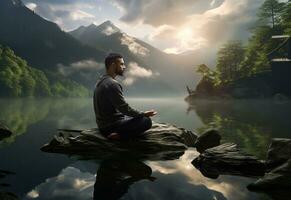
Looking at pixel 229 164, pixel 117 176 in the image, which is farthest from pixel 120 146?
pixel 229 164

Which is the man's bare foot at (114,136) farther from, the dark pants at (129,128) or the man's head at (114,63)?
the man's head at (114,63)

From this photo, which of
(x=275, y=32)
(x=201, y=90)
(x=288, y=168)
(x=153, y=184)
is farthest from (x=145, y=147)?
(x=275, y=32)

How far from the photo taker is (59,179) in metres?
6.12

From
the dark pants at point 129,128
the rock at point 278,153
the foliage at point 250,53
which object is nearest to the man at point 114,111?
the dark pants at point 129,128

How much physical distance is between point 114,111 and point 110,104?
0.25m

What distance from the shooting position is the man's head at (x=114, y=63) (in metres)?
9.27

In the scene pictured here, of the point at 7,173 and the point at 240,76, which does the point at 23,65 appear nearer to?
the point at 240,76

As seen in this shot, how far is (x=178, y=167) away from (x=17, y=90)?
8347cm

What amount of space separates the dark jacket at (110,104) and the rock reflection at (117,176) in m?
1.61

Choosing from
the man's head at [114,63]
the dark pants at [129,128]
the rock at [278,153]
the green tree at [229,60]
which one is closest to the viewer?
the rock at [278,153]

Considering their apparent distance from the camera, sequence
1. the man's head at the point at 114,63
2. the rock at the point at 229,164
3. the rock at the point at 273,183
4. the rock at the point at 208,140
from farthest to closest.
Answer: the rock at the point at 208,140, the man's head at the point at 114,63, the rock at the point at 229,164, the rock at the point at 273,183

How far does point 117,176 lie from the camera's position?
20.2 feet

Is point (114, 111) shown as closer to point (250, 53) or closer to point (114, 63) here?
point (114, 63)

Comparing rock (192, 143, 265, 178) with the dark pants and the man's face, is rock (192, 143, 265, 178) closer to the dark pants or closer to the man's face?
the dark pants
